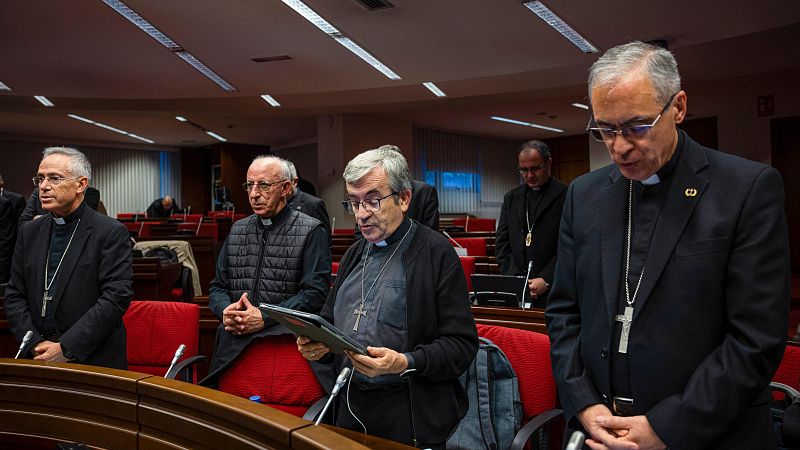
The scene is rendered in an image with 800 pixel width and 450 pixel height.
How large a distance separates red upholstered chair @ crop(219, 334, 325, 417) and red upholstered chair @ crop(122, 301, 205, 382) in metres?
0.32

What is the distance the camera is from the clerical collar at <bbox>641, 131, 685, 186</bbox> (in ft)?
4.42

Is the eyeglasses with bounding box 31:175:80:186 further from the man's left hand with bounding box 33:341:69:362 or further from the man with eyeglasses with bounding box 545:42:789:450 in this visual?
the man with eyeglasses with bounding box 545:42:789:450

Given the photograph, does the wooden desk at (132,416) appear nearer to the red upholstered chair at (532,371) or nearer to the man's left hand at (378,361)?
the man's left hand at (378,361)

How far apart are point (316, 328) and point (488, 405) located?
0.70m

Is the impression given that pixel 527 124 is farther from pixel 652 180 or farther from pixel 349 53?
pixel 652 180

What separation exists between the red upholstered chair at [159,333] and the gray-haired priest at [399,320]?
111 centimetres

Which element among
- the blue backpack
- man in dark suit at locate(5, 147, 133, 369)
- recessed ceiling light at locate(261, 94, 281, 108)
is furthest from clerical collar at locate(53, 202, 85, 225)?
recessed ceiling light at locate(261, 94, 281, 108)

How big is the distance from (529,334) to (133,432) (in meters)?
1.27

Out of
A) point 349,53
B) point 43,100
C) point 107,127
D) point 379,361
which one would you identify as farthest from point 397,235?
point 107,127

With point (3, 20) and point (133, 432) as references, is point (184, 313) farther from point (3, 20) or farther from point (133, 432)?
point (3, 20)

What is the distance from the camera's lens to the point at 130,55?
27.5ft

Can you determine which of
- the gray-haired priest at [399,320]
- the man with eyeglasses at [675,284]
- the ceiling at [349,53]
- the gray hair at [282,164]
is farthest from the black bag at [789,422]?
the ceiling at [349,53]

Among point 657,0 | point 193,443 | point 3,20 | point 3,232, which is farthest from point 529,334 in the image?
point 3,20

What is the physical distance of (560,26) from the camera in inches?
277
